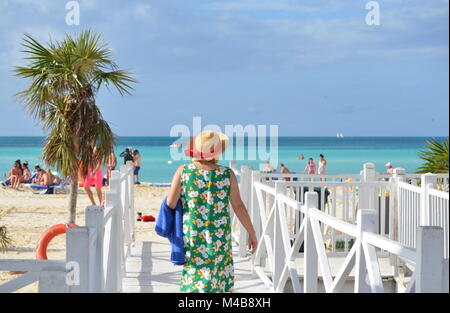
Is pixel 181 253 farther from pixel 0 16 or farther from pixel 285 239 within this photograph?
pixel 0 16

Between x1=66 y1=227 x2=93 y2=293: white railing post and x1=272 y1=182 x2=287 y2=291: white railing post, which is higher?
x1=66 y1=227 x2=93 y2=293: white railing post

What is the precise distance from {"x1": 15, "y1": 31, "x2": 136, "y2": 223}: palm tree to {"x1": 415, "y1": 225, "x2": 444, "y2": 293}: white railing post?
738 cm

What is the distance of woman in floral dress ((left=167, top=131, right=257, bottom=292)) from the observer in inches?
155

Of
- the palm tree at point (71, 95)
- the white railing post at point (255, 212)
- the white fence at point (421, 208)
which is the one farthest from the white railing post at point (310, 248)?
the palm tree at point (71, 95)

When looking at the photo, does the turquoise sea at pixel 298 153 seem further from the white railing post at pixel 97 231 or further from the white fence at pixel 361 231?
the white railing post at pixel 97 231

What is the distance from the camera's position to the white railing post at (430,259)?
7.54 ft

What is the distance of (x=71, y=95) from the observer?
30.5 ft

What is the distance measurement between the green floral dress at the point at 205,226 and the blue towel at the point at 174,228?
4 cm

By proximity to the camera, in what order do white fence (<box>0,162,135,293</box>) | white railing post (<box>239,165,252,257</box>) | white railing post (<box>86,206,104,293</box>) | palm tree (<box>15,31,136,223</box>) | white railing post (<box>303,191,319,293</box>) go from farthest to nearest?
palm tree (<box>15,31,136,223</box>) → white railing post (<box>239,165,252,257</box>) → white railing post (<box>303,191,319,293</box>) → white railing post (<box>86,206,104,293</box>) → white fence (<box>0,162,135,293</box>)

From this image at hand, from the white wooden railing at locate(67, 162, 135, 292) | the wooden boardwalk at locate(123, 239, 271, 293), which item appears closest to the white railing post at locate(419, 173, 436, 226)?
the wooden boardwalk at locate(123, 239, 271, 293)

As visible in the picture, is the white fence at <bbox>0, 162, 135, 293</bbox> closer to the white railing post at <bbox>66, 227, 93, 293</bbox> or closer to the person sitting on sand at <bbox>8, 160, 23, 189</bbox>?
the white railing post at <bbox>66, 227, 93, 293</bbox>

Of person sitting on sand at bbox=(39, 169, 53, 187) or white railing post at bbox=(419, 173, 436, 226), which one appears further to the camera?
person sitting on sand at bbox=(39, 169, 53, 187)

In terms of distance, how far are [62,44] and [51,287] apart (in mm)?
7717

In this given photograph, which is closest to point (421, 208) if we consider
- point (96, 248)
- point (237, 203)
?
point (237, 203)
